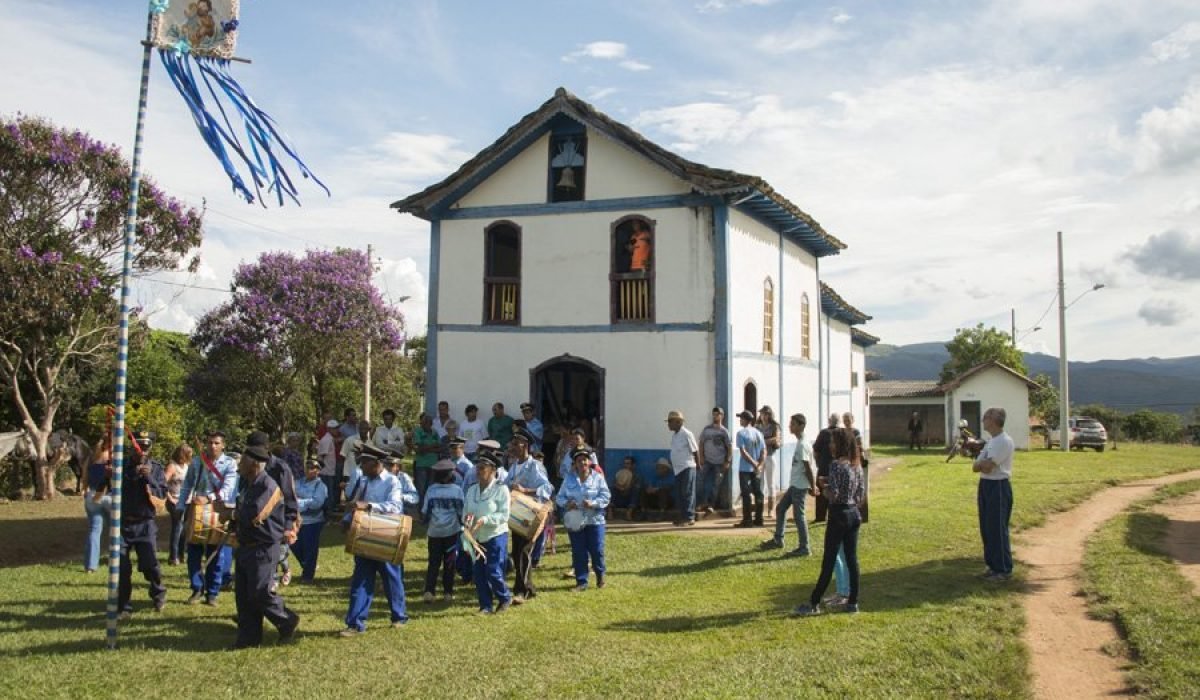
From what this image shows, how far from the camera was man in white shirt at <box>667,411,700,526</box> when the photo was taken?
45.6ft

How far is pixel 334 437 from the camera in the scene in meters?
15.0

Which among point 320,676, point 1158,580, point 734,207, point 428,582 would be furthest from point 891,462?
point 320,676

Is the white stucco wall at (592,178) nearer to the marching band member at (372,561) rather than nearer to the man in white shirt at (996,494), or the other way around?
the man in white shirt at (996,494)

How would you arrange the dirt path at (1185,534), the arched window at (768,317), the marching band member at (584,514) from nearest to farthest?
1. the marching band member at (584,514)
2. the dirt path at (1185,534)
3. the arched window at (768,317)

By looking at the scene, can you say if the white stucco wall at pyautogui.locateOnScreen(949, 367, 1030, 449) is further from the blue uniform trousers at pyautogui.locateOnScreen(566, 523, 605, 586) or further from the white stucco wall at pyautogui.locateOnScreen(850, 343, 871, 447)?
the blue uniform trousers at pyautogui.locateOnScreen(566, 523, 605, 586)

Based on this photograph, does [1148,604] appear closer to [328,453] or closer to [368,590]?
[368,590]

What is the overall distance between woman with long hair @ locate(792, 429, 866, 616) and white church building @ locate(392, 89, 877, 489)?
21.7ft

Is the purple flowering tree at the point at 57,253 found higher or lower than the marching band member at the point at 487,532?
higher

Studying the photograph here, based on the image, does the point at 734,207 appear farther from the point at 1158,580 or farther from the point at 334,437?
the point at 1158,580

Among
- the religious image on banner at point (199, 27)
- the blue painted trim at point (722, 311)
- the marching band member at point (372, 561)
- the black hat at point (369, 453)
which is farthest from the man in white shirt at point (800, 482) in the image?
the religious image on banner at point (199, 27)

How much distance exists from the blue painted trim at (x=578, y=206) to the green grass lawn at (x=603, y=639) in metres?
6.14

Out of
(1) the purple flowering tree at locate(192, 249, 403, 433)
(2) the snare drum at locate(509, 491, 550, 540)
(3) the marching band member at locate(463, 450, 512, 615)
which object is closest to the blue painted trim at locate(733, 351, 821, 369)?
(2) the snare drum at locate(509, 491, 550, 540)

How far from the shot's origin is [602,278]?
15.8m

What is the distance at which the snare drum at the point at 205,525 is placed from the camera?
902cm
